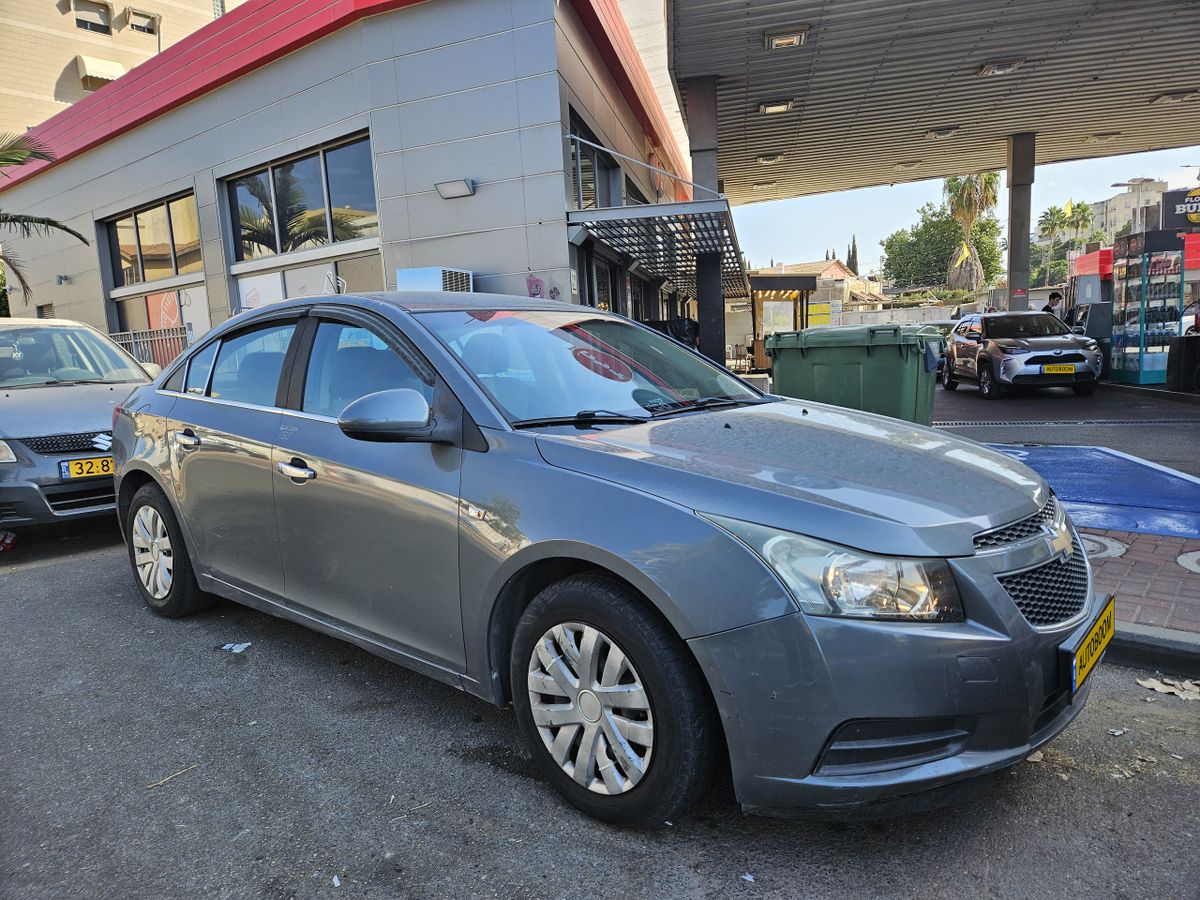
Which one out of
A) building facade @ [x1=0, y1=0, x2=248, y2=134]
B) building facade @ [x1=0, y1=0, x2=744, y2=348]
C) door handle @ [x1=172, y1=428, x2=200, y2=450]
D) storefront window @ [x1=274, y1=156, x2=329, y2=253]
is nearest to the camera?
door handle @ [x1=172, y1=428, x2=200, y2=450]

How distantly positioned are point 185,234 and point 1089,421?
1625cm

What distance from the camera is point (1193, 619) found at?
351 cm

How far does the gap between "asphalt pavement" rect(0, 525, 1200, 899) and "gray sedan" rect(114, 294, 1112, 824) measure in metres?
0.24

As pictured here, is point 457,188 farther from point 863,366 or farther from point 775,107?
point 775,107

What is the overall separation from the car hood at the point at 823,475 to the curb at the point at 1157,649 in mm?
1267

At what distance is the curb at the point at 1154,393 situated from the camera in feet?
38.3

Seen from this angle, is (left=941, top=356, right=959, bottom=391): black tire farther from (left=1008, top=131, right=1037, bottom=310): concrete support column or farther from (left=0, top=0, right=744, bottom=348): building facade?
(left=0, top=0, right=744, bottom=348): building facade

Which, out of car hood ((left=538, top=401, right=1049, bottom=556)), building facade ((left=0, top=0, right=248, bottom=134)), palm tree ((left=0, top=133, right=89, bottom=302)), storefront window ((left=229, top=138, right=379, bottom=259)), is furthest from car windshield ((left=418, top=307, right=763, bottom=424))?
building facade ((left=0, top=0, right=248, bottom=134))

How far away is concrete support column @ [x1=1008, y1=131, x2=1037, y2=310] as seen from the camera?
65.1 ft

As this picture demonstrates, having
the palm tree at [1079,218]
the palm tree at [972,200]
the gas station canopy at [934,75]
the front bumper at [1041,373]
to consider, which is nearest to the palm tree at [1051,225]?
the palm tree at [1079,218]

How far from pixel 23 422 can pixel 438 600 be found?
179 inches

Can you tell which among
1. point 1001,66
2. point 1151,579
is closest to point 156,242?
point 1001,66

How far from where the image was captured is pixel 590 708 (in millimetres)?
2273

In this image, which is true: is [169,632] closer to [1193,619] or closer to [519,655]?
[519,655]
